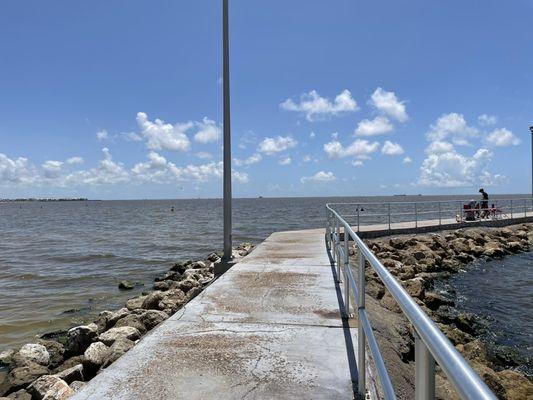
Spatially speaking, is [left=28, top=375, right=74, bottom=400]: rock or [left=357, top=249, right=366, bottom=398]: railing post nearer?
[left=357, top=249, right=366, bottom=398]: railing post

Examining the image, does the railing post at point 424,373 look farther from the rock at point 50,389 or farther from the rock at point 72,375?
the rock at point 72,375

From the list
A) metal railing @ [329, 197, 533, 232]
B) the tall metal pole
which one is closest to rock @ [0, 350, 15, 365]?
the tall metal pole

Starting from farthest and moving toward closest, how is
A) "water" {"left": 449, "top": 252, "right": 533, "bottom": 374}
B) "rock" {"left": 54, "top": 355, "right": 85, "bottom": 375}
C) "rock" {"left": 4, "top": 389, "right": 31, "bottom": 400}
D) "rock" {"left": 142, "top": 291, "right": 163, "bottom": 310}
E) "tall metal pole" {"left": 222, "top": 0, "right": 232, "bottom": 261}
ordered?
1. "tall metal pole" {"left": 222, "top": 0, "right": 232, "bottom": 261}
2. "rock" {"left": 142, "top": 291, "right": 163, "bottom": 310}
3. "water" {"left": 449, "top": 252, "right": 533, "bottom": 374}
4. "rock" {"left": 54, "top": 355, "right": 85, "bottom": 375}
5. "rock" {"left": 4, "top": 389, "right": 31, "bottom": 400}

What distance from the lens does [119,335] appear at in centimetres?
664

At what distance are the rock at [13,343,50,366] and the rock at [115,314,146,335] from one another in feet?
3.65

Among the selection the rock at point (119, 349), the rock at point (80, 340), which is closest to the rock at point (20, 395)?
the rock at point (119, 349)

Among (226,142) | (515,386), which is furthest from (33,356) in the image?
(515,386)

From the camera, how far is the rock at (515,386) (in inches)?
209

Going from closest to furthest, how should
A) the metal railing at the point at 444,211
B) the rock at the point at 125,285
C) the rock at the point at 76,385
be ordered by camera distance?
the rock at the point at 76,385 → the rock at the point at 125,285 → the metal railing at the point at 444,211

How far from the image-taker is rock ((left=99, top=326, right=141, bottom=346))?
6566 mm

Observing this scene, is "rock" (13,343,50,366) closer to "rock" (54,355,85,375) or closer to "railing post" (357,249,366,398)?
"rock" (54,355,85,375)

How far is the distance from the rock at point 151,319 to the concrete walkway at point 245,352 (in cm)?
130

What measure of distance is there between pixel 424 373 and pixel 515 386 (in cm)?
499

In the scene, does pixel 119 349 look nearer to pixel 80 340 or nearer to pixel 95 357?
pixel 95 357
